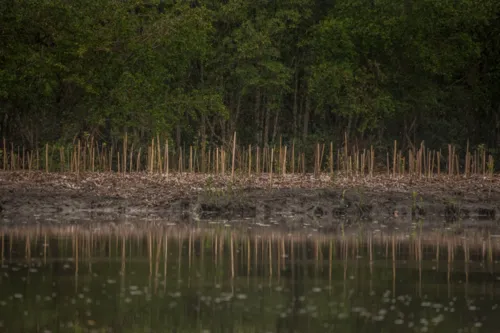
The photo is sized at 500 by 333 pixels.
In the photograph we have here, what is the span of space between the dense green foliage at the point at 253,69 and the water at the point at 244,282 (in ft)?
73.4

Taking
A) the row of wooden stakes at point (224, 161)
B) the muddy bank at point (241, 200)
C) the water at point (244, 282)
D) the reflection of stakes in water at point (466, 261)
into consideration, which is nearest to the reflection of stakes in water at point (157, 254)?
the water at point (244, 282)

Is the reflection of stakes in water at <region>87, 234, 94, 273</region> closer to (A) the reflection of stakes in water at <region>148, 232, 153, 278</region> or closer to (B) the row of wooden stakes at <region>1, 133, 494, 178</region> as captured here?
(A) the reflection of stakes in water at <region>148, 232, 153, 278</region>

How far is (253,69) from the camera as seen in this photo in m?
59.9

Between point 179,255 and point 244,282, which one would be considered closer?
point 244,282

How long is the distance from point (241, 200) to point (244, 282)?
1521 centimetres

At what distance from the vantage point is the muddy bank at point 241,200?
101 ft

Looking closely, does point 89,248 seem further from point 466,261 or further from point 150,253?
point 466,261

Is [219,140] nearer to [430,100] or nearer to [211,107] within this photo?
[211,107]

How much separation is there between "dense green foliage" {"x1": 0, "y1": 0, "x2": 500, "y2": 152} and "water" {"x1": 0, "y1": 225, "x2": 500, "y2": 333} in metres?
22.4

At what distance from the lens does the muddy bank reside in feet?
101

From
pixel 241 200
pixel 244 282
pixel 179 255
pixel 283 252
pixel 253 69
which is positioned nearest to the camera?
pixel 244 282

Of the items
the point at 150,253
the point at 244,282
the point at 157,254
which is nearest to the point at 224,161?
the point at 150,253

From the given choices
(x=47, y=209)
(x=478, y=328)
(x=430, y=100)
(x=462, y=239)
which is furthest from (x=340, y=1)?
(x=478, y=328)

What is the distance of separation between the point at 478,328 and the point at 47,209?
20237 millimetres
